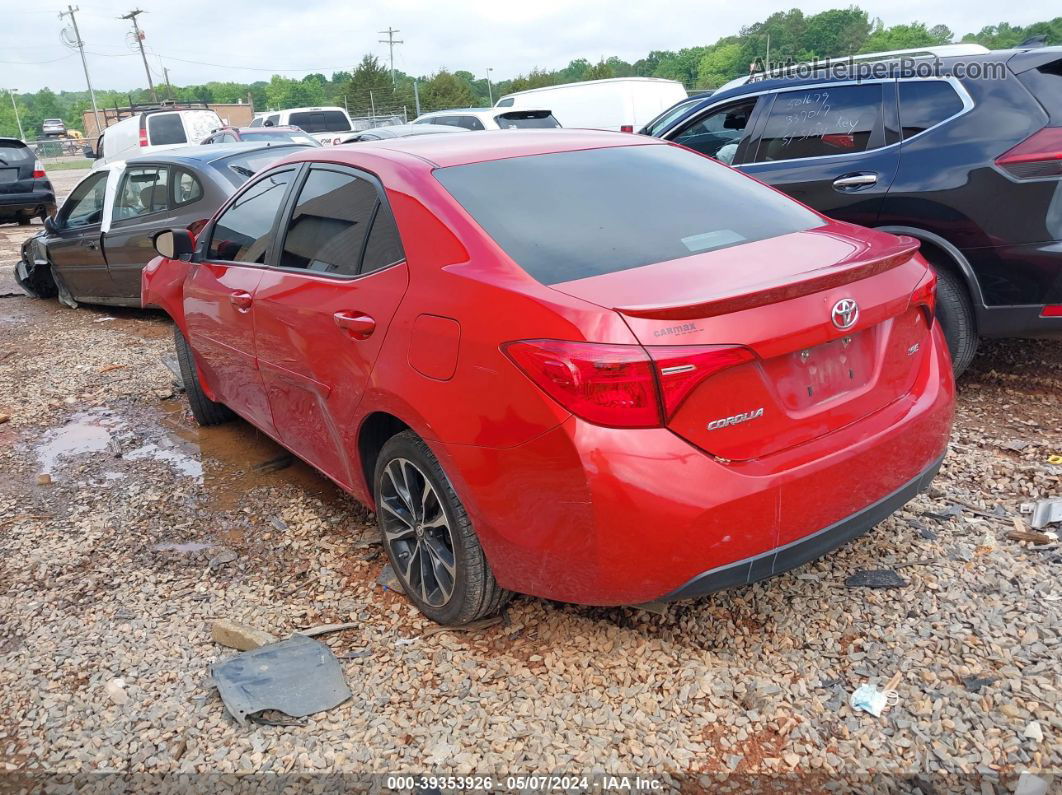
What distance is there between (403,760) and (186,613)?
131 cm

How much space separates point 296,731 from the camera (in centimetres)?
256

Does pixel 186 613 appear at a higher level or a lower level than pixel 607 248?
lower

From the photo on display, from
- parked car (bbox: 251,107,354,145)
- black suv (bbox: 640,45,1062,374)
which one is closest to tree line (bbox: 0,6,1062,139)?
parked car (bbox: 251,107,354,145)

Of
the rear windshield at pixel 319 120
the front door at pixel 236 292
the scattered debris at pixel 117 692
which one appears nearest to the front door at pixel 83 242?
the front door at pixel 236 292

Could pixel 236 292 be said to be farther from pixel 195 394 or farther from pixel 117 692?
pixel 117 692

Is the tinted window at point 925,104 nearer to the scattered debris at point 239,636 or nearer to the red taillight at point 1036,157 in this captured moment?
the red taillight at point 1036,157

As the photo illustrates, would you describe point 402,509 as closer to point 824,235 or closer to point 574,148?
point 574,148

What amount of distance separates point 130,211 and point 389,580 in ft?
20.9

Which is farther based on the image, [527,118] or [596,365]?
[527,118]

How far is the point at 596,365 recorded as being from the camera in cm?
216

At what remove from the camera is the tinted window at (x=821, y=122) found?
5.00 metres

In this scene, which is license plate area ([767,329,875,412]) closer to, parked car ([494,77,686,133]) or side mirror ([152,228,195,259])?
side mirror ([152,228,195,259])

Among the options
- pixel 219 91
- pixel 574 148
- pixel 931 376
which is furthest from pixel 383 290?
pixel 219 91

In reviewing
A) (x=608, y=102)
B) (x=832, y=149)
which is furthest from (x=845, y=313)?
(x=608, y=102)
